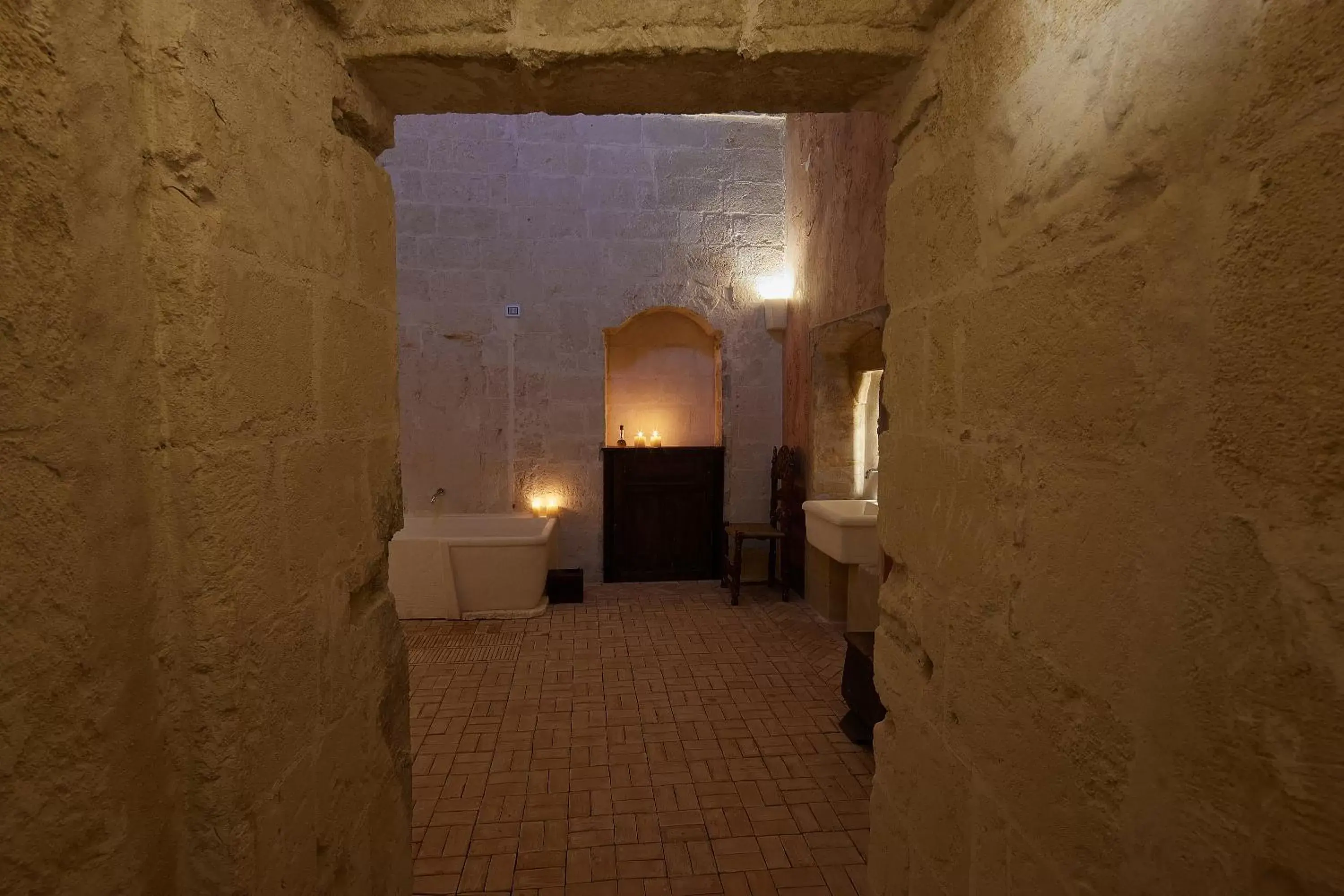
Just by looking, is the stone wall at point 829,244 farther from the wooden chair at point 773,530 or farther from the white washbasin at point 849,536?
the white washbasin at point 849,536

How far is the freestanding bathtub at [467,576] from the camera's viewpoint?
4.88m

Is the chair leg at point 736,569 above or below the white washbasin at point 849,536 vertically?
below

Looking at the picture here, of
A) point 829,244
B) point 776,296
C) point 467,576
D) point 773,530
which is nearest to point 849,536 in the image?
point 773,530

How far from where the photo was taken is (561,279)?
570cm

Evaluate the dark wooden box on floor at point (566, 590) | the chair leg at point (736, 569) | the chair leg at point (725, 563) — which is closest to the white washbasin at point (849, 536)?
the chair leg at point (736, 569)

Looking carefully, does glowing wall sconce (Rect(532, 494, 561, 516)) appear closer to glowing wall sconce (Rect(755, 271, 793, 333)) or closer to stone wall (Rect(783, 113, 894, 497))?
stone wall (Rect(783, 113, 894, 497))

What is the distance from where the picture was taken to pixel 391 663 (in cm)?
157

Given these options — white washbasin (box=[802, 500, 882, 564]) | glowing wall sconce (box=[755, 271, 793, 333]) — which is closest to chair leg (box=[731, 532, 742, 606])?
white washbasin (box=[802, 500, 882, 564])

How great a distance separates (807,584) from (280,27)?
4.76 m

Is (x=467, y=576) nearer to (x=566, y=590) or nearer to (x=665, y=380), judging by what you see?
(x=566, y=590)

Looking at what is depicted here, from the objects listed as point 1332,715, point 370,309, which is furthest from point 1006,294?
point 370,309

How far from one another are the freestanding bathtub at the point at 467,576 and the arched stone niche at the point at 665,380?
166 cm

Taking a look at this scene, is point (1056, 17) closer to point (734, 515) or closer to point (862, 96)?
point (862, 96)

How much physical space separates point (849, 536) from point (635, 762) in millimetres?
1788
